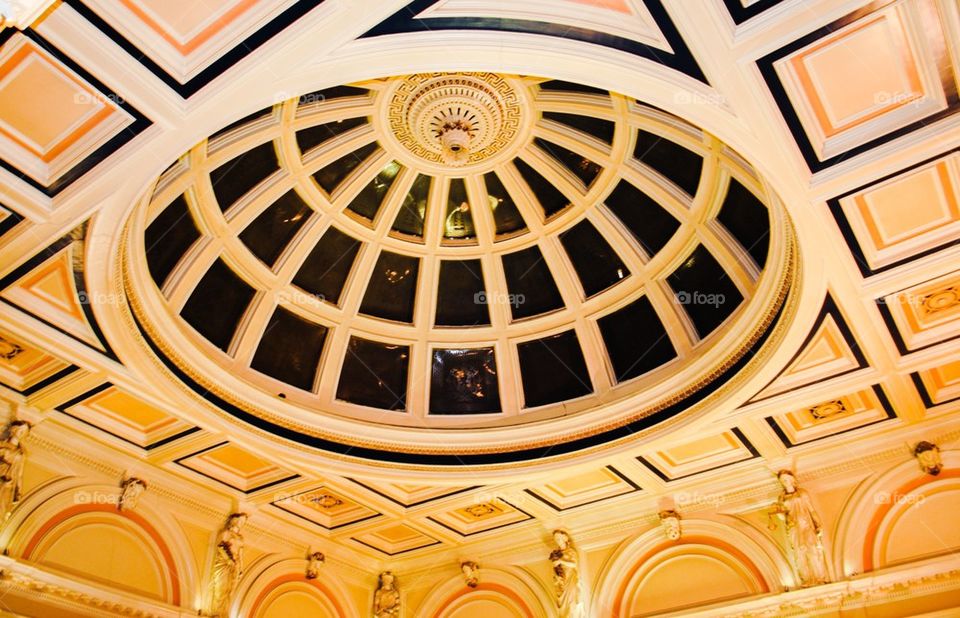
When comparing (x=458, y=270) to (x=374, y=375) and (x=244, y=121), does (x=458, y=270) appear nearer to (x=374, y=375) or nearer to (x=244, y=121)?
(x=374, y=375)

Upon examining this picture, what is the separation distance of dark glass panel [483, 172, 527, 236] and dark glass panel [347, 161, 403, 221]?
6.00 ft

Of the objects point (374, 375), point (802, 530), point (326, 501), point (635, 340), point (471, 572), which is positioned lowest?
point (802, 530)

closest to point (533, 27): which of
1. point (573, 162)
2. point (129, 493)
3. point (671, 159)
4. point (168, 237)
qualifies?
point (671, 159)

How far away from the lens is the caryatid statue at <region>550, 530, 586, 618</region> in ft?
48.7

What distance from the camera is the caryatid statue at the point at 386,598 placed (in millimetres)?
16547

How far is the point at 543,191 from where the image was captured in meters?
14.3

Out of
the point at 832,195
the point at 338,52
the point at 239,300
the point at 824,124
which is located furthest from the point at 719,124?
the point at 239,300

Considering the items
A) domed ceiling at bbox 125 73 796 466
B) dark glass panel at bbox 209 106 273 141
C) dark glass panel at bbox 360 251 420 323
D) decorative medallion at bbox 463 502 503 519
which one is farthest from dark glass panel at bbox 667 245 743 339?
dark glass panel at bbox 209 106 273 141

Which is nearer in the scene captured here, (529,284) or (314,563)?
(529,284)

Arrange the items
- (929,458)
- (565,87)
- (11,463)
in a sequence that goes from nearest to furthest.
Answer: (11,463)
(929,458)
(565,87)

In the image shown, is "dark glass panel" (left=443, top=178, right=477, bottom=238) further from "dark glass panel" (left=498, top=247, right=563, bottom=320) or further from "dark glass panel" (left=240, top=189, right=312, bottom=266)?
"dark glass panel" (left=240, top=189, right=312, bottom=266)

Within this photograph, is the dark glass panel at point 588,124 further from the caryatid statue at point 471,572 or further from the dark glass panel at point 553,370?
the caryatid statue at point 471,572

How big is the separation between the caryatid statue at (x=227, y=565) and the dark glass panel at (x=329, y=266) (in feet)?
15.5

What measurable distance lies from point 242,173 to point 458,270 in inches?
189
